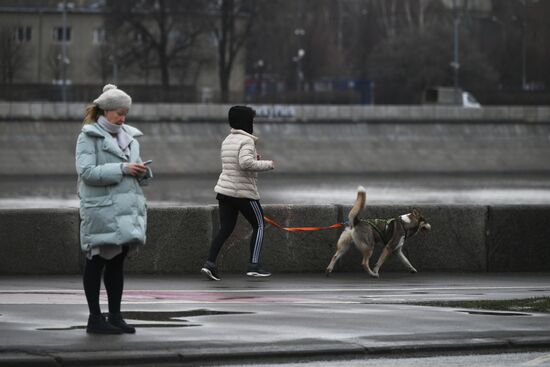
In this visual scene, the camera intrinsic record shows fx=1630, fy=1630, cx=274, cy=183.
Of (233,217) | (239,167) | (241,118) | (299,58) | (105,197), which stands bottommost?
(233,217)

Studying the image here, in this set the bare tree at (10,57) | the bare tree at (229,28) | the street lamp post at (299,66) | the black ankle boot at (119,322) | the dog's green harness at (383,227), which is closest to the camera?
the black ankle boot at (119,322)

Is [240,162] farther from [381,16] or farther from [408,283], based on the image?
[381,16]

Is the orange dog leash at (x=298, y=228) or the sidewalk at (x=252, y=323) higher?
the orange dog leash at (x=298, y=228)

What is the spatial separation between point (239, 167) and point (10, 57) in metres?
80.2

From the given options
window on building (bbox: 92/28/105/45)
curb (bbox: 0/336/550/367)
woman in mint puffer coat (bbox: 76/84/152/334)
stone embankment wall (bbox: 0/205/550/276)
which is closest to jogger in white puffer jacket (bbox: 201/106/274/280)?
stone embankment wall (bbox: 0/205/550/276)

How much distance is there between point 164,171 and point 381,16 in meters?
55.8

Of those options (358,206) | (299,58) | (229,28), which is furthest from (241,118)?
(299,58)

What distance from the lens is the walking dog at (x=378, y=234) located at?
1677 cm

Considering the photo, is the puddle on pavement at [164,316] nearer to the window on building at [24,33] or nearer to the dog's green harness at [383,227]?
the dog's green harness at [383,227]

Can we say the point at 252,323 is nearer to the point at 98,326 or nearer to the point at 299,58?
the point at 98,326

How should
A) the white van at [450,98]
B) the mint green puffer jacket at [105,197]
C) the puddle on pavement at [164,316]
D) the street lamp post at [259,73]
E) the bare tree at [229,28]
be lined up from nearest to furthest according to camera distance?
the mint green puffer jacket at [105,197] → the puddle on pavement at [164,316] → the white van at [450,98] → the bare tree at [229,28] → the street lamp post at [259,73]

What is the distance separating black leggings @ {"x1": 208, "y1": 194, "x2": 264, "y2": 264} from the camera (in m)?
16.1

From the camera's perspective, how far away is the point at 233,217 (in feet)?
53.1

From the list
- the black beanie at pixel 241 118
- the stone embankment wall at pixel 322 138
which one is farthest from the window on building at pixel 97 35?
the black beanie at pixel 241 118
